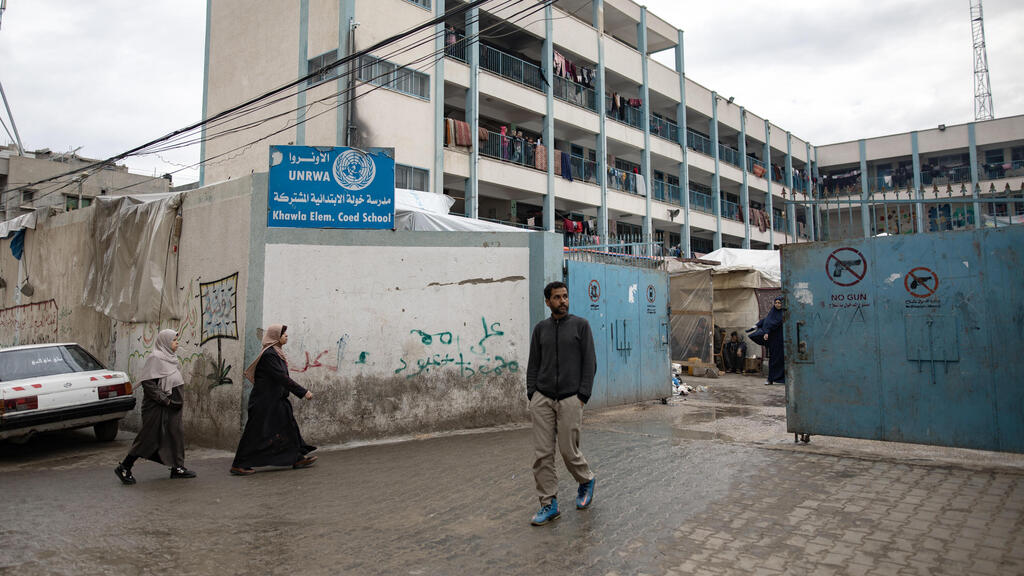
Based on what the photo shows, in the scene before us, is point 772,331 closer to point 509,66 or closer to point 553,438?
point 553,438

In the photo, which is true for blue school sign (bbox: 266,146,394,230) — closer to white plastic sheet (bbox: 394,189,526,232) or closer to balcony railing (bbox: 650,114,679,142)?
white plastic sheet (bbox: 394,189,526,232)

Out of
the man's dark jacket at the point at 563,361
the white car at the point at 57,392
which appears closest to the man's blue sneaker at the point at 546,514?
the man's dark jacket at the point at 563,361

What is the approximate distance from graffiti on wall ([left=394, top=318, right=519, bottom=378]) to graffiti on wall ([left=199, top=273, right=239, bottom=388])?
82.0 inches

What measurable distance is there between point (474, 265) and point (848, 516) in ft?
18.0

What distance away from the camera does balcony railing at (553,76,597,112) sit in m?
23.4

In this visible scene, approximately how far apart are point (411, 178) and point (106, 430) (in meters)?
10.8

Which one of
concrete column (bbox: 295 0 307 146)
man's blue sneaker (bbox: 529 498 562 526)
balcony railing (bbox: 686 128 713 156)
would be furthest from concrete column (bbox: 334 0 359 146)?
balcony railing (bbox: 686 128 713 156)

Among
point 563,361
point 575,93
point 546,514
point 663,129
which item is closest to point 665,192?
point 663,129

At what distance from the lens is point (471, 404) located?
339 inches

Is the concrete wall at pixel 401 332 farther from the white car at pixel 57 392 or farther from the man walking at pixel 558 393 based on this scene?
the man walking at pixel 558 393

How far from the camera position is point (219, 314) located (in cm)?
815

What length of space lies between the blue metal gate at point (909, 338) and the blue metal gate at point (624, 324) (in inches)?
129

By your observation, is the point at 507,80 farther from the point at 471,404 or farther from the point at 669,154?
the point at 471,404

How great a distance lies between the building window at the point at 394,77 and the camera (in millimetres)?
16984
